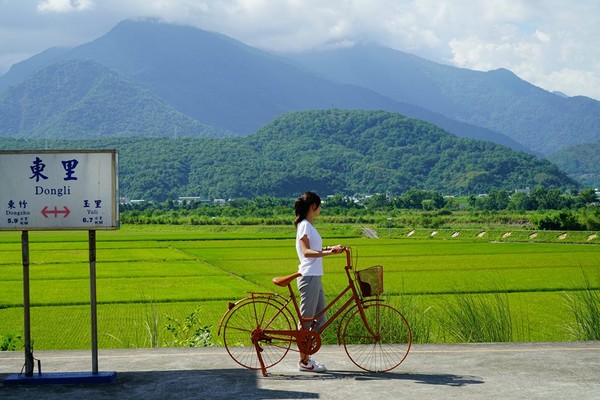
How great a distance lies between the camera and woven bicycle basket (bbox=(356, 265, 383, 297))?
285 inches

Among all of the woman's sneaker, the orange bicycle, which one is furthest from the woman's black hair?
the woman's sneaker

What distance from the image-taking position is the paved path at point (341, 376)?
6.78 meters

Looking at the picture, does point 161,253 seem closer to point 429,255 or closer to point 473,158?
point 429,255

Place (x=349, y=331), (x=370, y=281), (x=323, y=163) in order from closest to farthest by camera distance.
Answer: (x=370, y=281) < (x=349, y=331) < (x=323, y=163)

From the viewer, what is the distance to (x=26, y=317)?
23.8 ft

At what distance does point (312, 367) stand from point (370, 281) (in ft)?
3.04

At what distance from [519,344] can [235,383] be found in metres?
3.19

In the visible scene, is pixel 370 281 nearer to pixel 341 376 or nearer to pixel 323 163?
pixel 341 376

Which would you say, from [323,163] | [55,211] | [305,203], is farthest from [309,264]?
[323,163]

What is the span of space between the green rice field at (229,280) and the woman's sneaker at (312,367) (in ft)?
3.11

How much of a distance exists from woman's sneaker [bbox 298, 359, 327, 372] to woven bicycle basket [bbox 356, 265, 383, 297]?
75 cm

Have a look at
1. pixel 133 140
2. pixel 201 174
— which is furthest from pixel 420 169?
pixel 133 140

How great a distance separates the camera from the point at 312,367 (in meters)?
7.55

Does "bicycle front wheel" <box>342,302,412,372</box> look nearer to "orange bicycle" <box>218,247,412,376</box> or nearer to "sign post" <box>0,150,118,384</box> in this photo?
"orange bicycle" <box>218,247,412,376</box>
